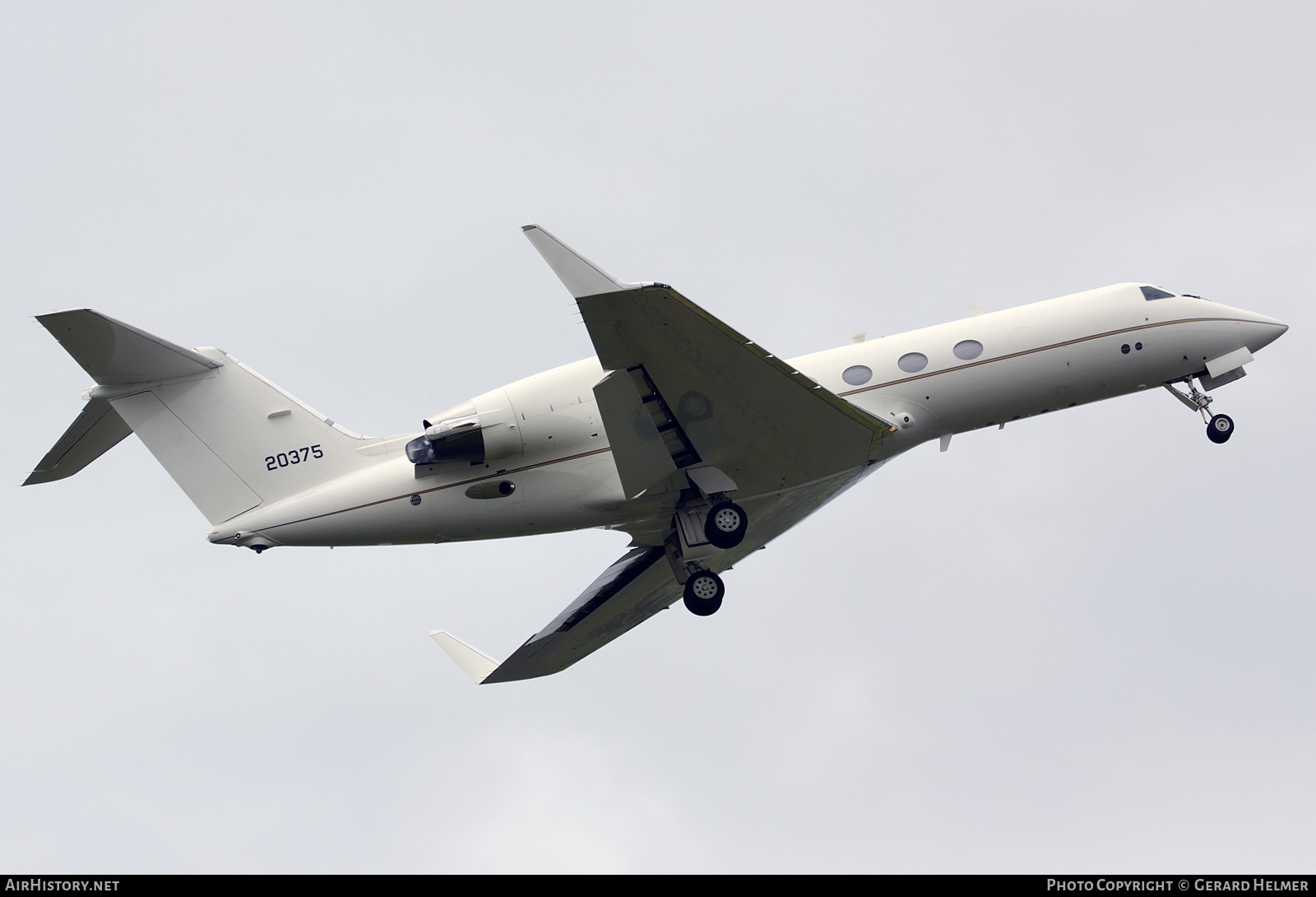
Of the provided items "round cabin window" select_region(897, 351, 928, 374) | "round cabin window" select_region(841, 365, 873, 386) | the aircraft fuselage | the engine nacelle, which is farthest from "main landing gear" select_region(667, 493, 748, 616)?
"round cabin window" select_region(897, 351, 928, 374)

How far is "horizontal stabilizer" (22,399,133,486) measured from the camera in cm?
2448

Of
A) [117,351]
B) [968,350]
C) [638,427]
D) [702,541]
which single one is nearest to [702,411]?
[638,427]

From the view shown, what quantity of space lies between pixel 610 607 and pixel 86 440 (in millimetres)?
11364

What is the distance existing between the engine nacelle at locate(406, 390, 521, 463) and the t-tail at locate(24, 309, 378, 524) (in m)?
2.08

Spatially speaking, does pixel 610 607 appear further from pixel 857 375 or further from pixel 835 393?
pixel 857 375

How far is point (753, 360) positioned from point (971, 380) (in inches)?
213

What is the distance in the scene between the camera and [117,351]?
24266mm

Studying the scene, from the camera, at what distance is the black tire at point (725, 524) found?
2395 centimetres

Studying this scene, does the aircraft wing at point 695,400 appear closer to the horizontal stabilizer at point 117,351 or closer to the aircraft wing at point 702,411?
the aircraft wing at point 702,411

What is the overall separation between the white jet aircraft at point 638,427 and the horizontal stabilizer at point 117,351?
0.11 ft

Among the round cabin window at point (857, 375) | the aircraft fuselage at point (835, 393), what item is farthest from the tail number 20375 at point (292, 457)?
the round cabin window at point (857, 375)

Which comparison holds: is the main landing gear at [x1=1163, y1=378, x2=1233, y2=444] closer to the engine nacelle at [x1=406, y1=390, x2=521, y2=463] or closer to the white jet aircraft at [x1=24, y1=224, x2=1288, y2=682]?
the white jet aircraft at [x1=24, y1=224, x2=1288, y2=682]
